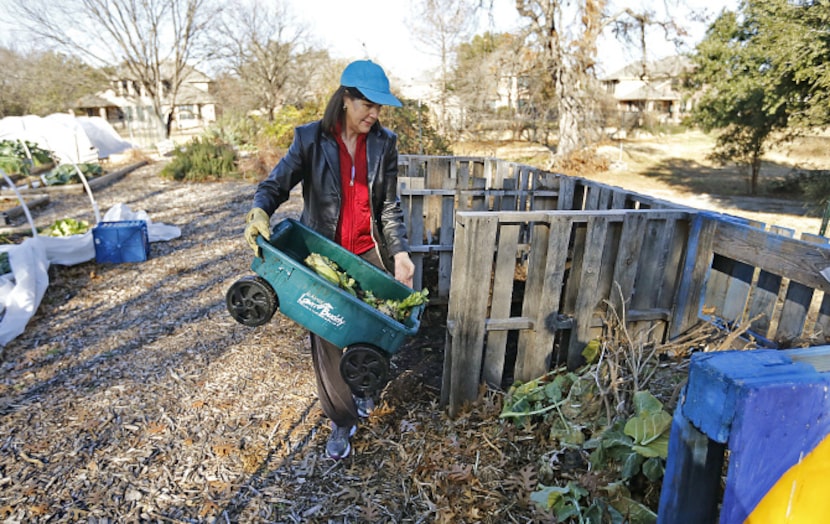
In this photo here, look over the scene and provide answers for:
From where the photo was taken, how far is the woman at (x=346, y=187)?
2693 millimetres

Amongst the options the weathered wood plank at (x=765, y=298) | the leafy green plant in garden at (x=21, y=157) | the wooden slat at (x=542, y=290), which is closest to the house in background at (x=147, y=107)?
the leafy green plant in garden at (x=21, y=157)

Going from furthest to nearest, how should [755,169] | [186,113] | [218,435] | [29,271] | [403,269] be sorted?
1. [186,113]
2. [755,169]
3. [29,271]
4. [218,435]
5. [403,269]

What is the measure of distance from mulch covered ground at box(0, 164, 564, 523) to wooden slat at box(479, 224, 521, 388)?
18 centimetres

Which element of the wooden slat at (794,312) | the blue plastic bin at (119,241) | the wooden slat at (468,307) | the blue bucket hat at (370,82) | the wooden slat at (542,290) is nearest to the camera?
the blue bucket hat at (370,82)

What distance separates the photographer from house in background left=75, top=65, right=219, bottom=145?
29.6 m

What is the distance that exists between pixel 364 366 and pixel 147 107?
108ft

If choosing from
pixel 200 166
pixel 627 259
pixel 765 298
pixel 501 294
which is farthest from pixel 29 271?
pixel 200 166

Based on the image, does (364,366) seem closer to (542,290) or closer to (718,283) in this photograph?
(542,290)

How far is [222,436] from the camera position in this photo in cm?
323

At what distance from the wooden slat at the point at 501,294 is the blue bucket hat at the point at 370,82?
1.05m

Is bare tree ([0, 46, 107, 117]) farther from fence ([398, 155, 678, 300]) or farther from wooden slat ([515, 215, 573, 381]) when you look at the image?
wooden slat ([515, 215, 573, 381])

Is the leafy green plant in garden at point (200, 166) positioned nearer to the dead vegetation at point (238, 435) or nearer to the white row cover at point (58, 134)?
the white row cover at point (58, 134)

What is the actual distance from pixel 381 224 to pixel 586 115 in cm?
1674

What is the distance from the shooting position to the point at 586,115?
1778cm
